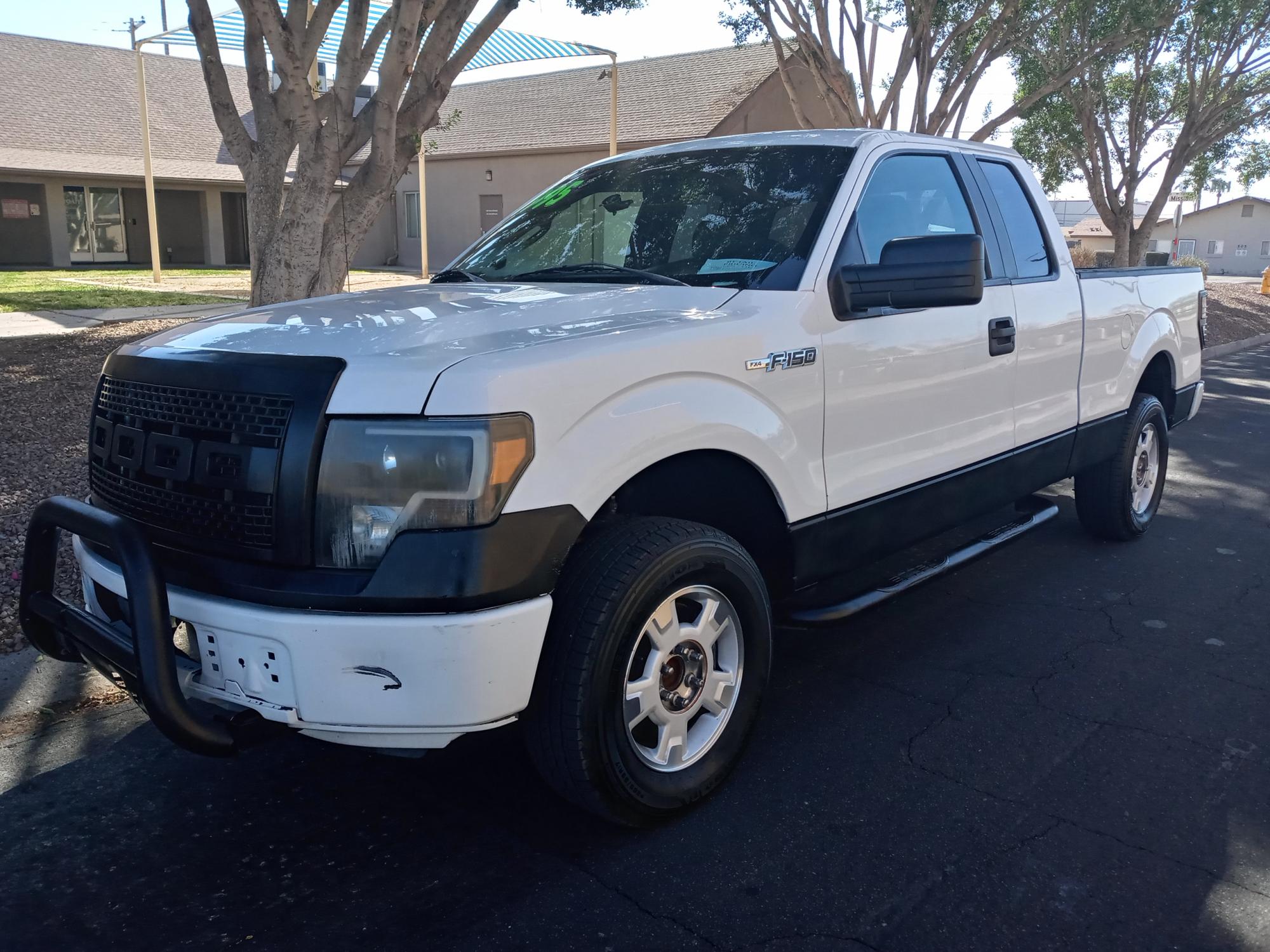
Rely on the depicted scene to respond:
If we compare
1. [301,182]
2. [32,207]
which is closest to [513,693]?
[301,182]

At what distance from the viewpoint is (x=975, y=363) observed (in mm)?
4230

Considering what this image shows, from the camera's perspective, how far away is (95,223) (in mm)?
29109

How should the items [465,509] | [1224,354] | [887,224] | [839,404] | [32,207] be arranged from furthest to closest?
[32,207], [1224,354], [887,224], [839,404], [465,509]

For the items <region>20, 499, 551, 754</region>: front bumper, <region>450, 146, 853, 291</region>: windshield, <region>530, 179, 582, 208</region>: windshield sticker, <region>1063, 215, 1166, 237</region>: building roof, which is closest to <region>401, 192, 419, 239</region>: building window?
<region>530, 179, 582, 208</region>: windshield sticker

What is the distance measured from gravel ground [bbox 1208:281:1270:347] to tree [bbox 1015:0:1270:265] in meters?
2.26

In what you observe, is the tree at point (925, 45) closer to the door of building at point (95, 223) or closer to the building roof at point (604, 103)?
the building roof at point (604, 103)

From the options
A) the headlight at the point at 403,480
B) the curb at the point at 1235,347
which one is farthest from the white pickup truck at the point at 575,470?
the curb at the point at 1235,347

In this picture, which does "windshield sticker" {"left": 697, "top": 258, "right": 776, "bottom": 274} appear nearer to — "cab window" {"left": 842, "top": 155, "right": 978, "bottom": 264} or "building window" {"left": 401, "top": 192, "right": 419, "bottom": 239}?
"cab window" {"left": 842, "top": 155, "right": 978, "bottom": 264}

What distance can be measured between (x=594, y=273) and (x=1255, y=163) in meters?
34.3

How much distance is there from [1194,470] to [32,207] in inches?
1139

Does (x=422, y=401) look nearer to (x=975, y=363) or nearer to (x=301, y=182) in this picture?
(x=975, y=363)

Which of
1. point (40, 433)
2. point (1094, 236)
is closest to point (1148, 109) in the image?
point (40, 433)

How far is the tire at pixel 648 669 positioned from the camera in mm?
2697

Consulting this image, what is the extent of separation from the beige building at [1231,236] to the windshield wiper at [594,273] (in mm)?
80752
